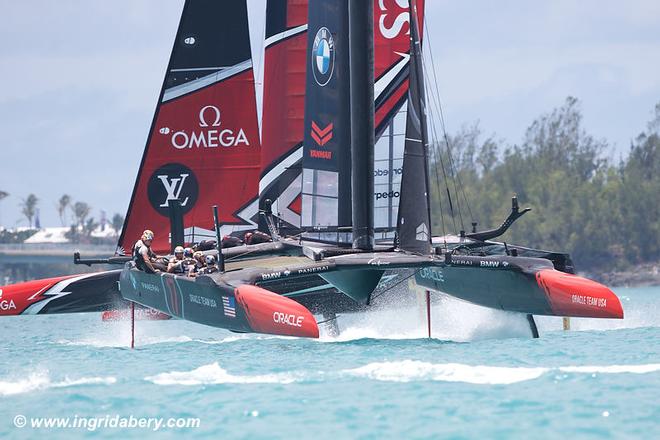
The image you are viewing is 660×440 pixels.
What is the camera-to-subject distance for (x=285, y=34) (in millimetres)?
19312

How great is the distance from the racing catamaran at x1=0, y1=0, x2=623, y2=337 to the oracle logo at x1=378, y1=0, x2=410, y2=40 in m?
0.02

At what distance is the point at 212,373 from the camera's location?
12.0m

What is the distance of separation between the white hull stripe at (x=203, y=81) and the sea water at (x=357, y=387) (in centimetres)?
520

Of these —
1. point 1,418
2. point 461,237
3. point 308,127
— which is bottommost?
point 1,418

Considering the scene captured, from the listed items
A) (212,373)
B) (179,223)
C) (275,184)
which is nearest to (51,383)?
(212,373)

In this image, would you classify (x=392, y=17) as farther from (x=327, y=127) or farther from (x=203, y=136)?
(x=203, y=136)

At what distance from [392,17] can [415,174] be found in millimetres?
3627

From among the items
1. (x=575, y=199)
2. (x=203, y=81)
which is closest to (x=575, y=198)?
(x=575, y=199)

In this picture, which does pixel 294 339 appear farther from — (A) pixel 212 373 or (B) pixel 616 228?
(B) pixel 616 228

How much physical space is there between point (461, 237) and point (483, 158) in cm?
6075

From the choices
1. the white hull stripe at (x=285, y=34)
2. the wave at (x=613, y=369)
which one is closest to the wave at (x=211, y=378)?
the wave at (x=613, y=369)

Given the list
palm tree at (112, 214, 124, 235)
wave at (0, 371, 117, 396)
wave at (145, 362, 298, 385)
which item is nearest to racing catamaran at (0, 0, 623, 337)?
wave at (145, 362, 298, 385)

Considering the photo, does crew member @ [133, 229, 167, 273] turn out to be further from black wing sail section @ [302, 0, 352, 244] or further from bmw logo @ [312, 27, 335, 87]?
bmw logo @ [312, 27, 335, 87]

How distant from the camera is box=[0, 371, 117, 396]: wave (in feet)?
37.3
